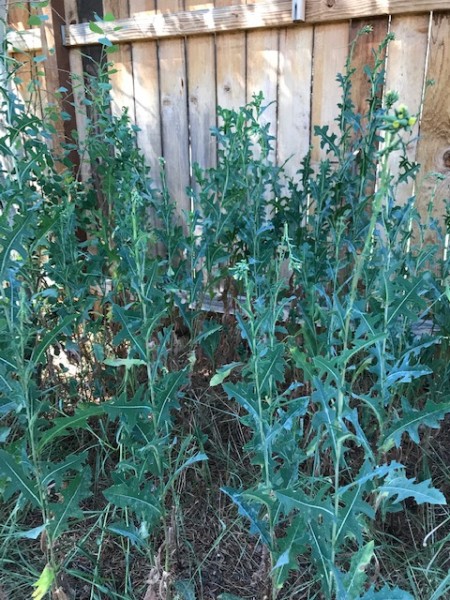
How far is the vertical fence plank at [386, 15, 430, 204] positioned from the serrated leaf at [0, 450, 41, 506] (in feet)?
6.32

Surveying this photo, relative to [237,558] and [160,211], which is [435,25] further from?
[237,558]

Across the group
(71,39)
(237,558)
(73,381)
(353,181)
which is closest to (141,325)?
(73,381)

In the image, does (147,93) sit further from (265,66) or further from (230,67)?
(265,66)

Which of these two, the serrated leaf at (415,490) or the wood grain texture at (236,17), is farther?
the wood grain texture at (236,17)

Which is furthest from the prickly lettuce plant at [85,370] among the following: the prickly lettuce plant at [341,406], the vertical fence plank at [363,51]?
the vertical fence plank at [363,51]

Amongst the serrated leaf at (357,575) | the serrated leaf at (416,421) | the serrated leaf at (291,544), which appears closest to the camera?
the serrated leaf at (357,575)

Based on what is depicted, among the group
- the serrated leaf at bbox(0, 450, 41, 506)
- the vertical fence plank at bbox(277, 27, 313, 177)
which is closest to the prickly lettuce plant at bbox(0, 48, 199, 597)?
the serrated leaf at bbox(0, 450, 41, 506)

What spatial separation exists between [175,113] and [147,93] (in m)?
0.23

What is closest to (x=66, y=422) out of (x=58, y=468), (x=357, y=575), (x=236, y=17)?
(x=58, y=468)

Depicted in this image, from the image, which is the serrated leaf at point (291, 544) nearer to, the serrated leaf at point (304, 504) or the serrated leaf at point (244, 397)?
the serrated leaf at point (304, 504)

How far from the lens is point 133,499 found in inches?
54.4

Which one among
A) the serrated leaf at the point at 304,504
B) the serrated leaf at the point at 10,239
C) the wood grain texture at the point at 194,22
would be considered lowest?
the serrated leaf at the point at 304,504

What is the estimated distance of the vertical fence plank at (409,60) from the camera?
2.31m

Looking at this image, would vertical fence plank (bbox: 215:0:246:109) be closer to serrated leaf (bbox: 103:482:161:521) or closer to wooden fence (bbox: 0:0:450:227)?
wooden fence (bbox: 0:0:450:227)
